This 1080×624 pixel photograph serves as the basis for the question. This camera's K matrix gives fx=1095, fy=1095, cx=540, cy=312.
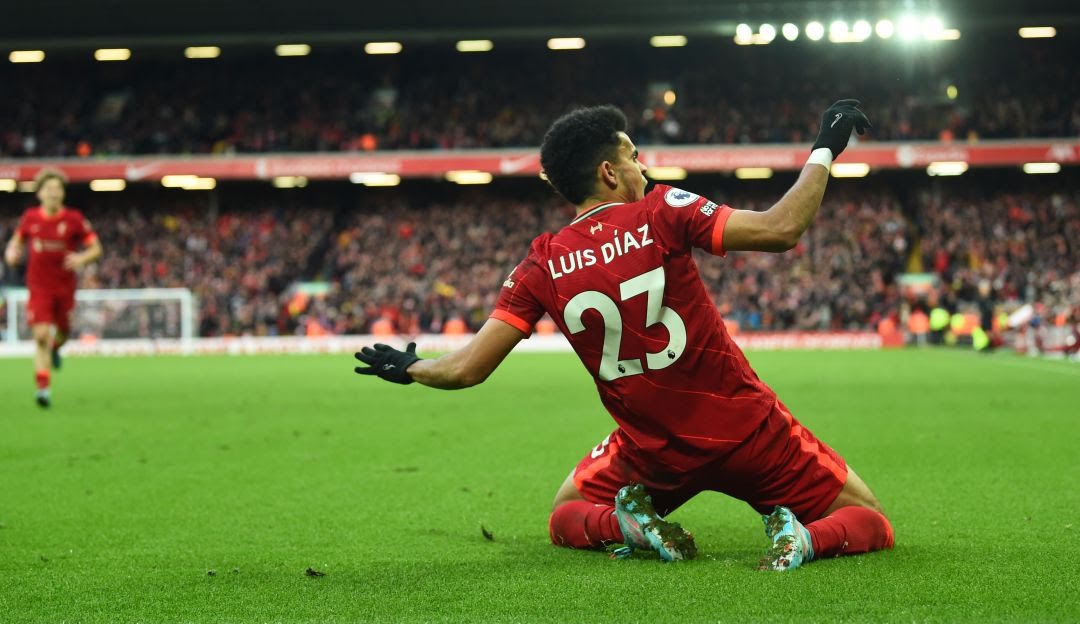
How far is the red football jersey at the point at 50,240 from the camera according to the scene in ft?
38.2

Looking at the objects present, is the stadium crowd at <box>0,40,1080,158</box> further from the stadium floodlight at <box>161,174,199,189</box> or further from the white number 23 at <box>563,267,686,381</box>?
the white number 23 at <box>563,267,686,381</box>

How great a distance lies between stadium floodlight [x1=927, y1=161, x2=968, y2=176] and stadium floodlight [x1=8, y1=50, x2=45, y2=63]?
31033mm

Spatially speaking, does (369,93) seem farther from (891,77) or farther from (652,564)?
(652,564)

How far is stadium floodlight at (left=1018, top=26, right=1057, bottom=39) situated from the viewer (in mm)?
36125

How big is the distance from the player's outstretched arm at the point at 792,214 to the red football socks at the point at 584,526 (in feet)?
4.10

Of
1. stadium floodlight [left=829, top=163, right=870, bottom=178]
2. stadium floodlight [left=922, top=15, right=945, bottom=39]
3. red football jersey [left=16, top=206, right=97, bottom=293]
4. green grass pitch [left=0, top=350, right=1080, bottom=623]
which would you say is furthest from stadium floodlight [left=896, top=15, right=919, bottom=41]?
red football jersey [left=16, top=206, right=97, bottom=293]

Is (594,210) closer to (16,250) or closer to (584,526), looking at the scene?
(584,526)

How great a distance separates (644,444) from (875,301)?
97.9 feet

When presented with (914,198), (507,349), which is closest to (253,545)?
(507,349)

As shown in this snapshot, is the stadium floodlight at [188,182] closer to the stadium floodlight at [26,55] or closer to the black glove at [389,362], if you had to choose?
the stadium floodlight at [26,55]

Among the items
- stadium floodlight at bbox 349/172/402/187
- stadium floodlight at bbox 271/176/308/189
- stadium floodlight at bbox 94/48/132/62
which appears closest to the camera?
stadium floodlight at bbox 349/172/402/187

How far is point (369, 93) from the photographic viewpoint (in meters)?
40.9

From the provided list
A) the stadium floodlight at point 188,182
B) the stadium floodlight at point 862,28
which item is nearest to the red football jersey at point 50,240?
the stadium floodlight at point 862,28

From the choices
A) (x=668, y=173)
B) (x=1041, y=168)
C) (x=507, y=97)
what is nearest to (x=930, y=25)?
(x=668, y=173)
